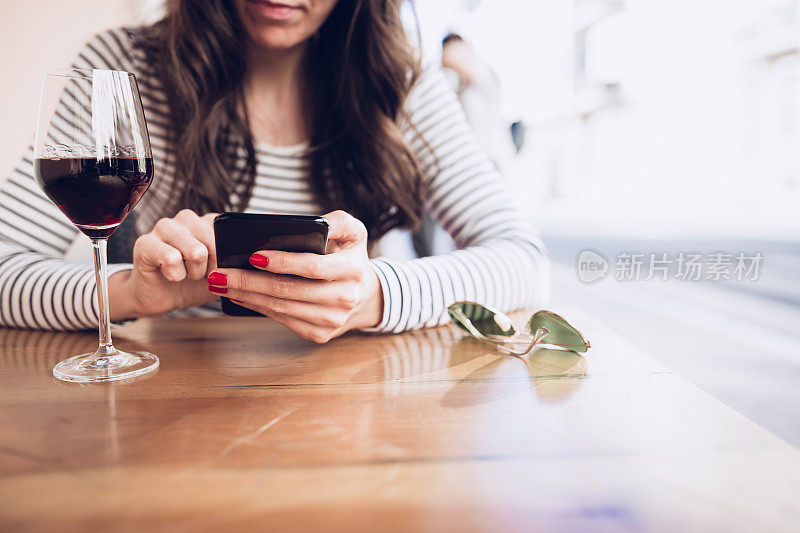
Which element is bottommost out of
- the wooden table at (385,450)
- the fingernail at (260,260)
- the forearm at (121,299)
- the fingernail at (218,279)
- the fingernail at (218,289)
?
the wooden table at (385,450)

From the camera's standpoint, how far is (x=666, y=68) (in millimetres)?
5148

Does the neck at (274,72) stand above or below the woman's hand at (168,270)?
above

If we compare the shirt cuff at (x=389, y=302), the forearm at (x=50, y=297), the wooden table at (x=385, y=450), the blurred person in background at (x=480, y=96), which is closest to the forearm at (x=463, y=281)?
the shirt cuff at (x=389, y=302)

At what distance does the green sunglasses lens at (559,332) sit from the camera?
634 millimetres

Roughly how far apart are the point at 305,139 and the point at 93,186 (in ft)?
2.31

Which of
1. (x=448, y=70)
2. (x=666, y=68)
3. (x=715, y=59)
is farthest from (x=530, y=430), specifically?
(x=666, y=68)

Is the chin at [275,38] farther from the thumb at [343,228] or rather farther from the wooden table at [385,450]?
the wooden table at [385,450]

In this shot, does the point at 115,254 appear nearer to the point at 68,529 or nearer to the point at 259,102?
the point at 259,102

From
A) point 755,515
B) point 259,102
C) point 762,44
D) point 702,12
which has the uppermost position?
point 702,12

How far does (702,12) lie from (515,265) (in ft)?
15.8

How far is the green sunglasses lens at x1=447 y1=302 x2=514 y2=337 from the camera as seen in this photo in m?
0.68

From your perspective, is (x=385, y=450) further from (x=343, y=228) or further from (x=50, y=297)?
(x=50, y=297)

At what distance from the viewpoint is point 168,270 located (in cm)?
64

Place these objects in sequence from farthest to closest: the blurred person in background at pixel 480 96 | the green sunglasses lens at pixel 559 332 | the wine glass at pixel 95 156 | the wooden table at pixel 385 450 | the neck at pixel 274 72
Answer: the blurred person in background at pixel 480 96 → the neck at pixel 274 72 → the green sunglasses lens at pixel 559 332 → the wine glass at pixel 95 156 → the wooden table at pixel 385 450
